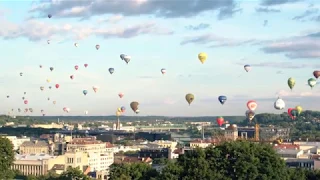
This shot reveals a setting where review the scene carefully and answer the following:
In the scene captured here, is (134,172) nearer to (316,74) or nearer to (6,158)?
(6,158)

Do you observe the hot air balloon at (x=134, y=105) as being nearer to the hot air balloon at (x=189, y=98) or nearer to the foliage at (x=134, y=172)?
the hot air balloon at (x=189, y=98)

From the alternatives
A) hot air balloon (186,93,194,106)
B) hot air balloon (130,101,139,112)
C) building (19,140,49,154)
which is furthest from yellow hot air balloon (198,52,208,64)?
building (19,140,49,154)

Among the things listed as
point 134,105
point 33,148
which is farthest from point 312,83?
point 33,148

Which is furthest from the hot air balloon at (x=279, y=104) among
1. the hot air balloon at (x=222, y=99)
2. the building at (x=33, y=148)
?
the building at (x=33, y=148)

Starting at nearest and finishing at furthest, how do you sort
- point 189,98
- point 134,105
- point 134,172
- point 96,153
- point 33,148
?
1. point 134,172
2. point 189,98
3. point 134,105
4. point 96,153
5. point 33,148

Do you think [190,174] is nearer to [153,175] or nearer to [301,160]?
[153,175]

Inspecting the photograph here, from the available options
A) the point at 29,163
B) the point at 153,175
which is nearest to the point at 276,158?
the point at 153,175

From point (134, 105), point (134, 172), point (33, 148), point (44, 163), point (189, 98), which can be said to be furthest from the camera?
point (33, 148)

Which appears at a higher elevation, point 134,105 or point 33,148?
point 134,105
